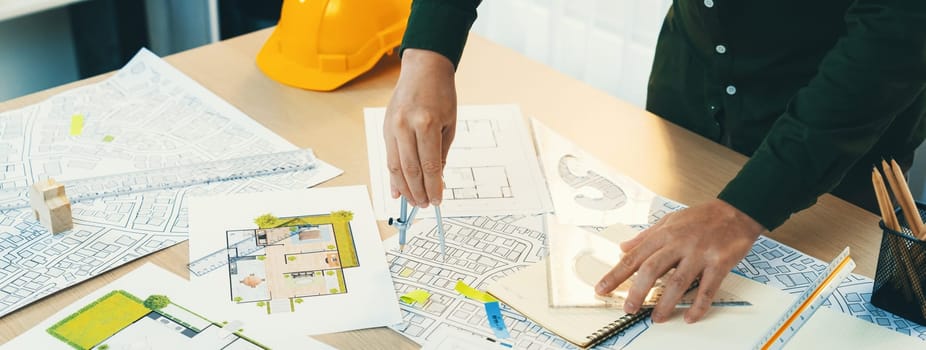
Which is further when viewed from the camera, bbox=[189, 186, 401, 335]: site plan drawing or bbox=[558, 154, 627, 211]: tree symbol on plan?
bbox=[558, 154, 627, 211]: tree symbol on plan

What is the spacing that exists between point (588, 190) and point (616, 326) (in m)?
0.31

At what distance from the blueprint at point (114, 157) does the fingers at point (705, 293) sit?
530mm

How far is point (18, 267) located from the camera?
1.02 meters

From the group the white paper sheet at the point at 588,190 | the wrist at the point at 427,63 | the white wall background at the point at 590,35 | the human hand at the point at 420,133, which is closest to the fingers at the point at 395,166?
the human hand at the point at 420,133

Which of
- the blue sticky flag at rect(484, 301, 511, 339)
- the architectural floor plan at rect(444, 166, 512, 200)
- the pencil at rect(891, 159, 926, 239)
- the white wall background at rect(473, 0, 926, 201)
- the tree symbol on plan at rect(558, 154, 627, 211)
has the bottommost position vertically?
the white wall background at rect(473, 0, 926, 201)

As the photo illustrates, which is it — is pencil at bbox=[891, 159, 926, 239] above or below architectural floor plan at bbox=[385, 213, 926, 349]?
above

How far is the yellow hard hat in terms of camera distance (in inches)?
56.3

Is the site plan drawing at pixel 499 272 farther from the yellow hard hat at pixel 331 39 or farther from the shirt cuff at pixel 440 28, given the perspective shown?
the yellow hard hat at pixel 331 39

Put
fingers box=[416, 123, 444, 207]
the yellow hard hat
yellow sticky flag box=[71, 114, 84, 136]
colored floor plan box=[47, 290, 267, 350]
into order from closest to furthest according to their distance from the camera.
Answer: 1. colored floor plan box=[47, 290, 267, 350]
2. fingers box=[416, 123, 444, 207]
3. yellow sticky flag box=[71, 114, 84, 136]
4. the yellow hard hat

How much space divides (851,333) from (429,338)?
1.46ft

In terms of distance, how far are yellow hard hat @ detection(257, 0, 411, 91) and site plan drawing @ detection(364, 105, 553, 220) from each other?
4.6 inches

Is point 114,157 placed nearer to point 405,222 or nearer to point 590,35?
point 405,222

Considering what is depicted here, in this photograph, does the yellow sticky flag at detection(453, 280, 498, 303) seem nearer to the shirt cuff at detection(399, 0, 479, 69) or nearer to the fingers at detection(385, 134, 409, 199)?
the fingers at detection(385, 134, 409, 199)

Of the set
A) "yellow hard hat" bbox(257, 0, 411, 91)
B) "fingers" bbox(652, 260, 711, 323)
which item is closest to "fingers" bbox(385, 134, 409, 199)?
"fingers" bbox(652, 260, 711, 323)
